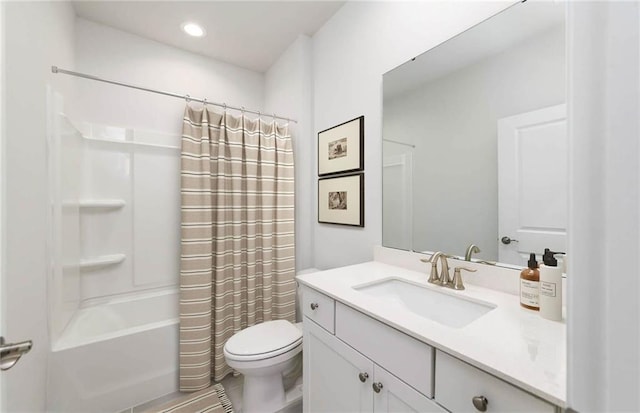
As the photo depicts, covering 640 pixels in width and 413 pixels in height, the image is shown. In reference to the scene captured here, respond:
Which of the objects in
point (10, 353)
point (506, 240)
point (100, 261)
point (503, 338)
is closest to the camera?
point (10, 353)

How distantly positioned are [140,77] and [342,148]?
1.84 metres

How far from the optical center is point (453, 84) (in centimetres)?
122

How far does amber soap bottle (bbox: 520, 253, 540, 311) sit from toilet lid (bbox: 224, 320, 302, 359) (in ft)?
3.78

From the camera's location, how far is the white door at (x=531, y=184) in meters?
0.90

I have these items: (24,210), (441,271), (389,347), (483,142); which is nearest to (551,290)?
(441,271)

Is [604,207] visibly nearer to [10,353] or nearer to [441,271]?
[441,271]

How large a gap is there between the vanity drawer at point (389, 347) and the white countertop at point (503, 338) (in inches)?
1.5

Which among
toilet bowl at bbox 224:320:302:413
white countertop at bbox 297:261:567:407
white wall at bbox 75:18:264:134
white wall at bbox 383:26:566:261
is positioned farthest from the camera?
white wall at bbox 75:18:264:134

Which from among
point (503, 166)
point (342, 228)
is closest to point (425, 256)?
point (503, 166)

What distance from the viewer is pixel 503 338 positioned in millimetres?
678

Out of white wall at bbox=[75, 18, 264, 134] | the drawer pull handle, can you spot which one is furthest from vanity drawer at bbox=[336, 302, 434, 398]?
white wall at bbox=[75, 18, 264, 134]

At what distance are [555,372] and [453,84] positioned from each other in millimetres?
1179

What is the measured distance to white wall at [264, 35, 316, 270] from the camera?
2.12 metres

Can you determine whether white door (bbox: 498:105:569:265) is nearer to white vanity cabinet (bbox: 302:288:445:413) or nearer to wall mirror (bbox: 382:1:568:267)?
wall mirror (bbox: 382:1:568:267)
